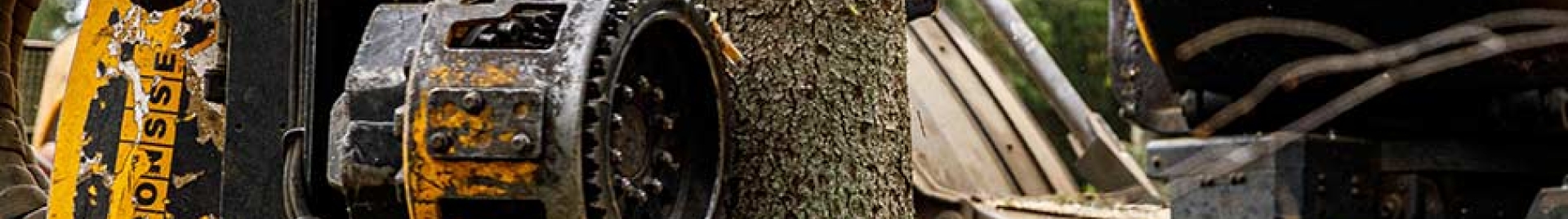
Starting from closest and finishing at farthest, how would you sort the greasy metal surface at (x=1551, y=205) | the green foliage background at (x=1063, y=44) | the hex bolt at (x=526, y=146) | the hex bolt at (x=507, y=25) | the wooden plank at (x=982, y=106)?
the hex bolt at (x=526, y=146), the hex bolt at (x=507, y=25), the greasy metal surface at (x=1551, y=205), the wooden plank at (x=982, y=106), the green foliage background at (x=1063, y=44)

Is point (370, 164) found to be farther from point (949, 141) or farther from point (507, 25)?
point (949, 141)

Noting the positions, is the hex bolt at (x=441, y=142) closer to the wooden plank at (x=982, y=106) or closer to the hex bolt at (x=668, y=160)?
the hex bolt at (x=668, y=160)

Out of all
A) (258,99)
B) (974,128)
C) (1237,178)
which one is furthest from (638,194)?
(974,128)

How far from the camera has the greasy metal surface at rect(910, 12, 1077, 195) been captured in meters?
9.70

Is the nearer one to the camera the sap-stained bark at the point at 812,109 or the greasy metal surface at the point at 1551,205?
the sap-stained bark at the point at 812,109

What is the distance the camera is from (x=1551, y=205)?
5.66m

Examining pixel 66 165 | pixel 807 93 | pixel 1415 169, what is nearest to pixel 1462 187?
pixel 1415 169

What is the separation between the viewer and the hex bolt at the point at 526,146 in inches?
107

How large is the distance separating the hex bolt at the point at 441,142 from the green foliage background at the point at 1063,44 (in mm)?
11188

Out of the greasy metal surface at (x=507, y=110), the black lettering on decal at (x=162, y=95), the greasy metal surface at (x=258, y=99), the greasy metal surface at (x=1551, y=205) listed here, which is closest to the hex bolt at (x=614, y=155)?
the greasy metal surface at (x=507, y=110)

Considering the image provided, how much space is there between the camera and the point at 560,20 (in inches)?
112

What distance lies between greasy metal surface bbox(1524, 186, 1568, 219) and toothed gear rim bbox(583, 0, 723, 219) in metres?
2.83

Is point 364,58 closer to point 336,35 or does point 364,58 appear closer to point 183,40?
point 336,35

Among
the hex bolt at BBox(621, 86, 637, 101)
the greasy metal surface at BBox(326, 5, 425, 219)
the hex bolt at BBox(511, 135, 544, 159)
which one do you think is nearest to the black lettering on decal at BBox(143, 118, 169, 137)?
the greasy metal surface at BBox(326, 5, 425, 219)
